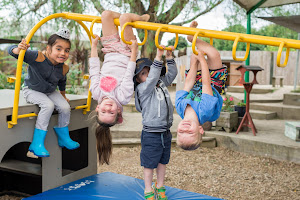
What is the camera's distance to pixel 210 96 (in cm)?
218

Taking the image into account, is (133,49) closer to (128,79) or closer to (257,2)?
(128,79)

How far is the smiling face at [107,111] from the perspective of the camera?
2463mm

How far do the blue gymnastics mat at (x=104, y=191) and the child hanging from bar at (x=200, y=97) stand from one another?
1.03 m

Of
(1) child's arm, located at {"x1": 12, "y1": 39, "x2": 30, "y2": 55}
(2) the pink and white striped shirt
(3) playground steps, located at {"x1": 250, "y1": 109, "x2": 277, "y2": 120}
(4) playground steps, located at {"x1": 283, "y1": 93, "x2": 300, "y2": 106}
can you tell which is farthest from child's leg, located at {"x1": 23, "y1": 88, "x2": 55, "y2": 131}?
(4) playground steps, located at {"x1": 283, "y1": 93, "x2": 300, "y2": 106}

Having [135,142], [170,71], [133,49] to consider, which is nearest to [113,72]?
[133,49]

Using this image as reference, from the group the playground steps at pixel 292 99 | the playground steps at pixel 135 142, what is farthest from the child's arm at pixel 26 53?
the playground steps at pixel 292 99

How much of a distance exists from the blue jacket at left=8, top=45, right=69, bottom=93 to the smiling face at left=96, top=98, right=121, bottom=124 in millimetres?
678

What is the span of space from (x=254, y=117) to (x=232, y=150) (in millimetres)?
2043

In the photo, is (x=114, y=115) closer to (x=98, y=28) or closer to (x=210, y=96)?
(x=210, y=96)

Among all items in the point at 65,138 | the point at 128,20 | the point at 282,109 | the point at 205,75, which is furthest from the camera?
the point at 282,109

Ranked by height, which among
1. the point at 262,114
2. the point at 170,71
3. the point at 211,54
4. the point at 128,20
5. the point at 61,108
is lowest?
the point at 262,114

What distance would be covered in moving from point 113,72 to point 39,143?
3.16ft

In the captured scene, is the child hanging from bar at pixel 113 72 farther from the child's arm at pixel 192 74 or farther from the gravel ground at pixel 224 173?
the gravel ground at pixel 224 173

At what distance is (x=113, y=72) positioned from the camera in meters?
2.53
